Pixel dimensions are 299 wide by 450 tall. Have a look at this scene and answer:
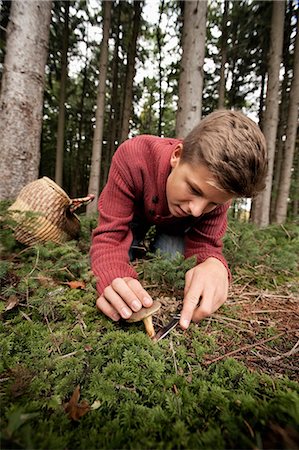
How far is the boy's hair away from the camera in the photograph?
138cm

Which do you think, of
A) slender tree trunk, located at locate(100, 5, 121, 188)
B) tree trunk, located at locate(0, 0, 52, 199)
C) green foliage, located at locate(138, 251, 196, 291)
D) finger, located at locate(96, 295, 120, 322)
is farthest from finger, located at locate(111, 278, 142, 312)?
slender tree trunk, located at locate(100, 5, 121, 188)

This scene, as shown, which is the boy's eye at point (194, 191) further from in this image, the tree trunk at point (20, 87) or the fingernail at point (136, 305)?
the tree trunk at point (20, 87)

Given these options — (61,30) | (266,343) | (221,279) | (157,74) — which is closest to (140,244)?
(221,279)

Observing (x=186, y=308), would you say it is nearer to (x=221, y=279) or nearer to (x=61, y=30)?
(x=221, y=279)

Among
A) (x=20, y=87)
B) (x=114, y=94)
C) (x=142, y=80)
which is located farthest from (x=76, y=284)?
(x=142, y=80)

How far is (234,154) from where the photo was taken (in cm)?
138

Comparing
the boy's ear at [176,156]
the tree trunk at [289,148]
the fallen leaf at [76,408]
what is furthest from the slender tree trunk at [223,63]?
the fallen leaf at [76,408]

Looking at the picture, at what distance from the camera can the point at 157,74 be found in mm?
14953

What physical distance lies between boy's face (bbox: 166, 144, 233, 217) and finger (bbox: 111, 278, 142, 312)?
2.07 ft

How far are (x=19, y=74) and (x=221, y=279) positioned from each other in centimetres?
361

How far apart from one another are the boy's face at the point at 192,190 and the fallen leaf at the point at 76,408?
1.09m

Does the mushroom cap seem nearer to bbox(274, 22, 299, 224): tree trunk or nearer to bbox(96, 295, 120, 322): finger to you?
bbox(96, 295, 120, 322): finger

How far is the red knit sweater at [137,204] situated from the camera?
1798 millimetres

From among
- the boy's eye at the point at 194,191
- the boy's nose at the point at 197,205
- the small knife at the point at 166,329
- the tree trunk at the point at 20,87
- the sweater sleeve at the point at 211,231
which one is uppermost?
the tree trunk at the point at 20,87
